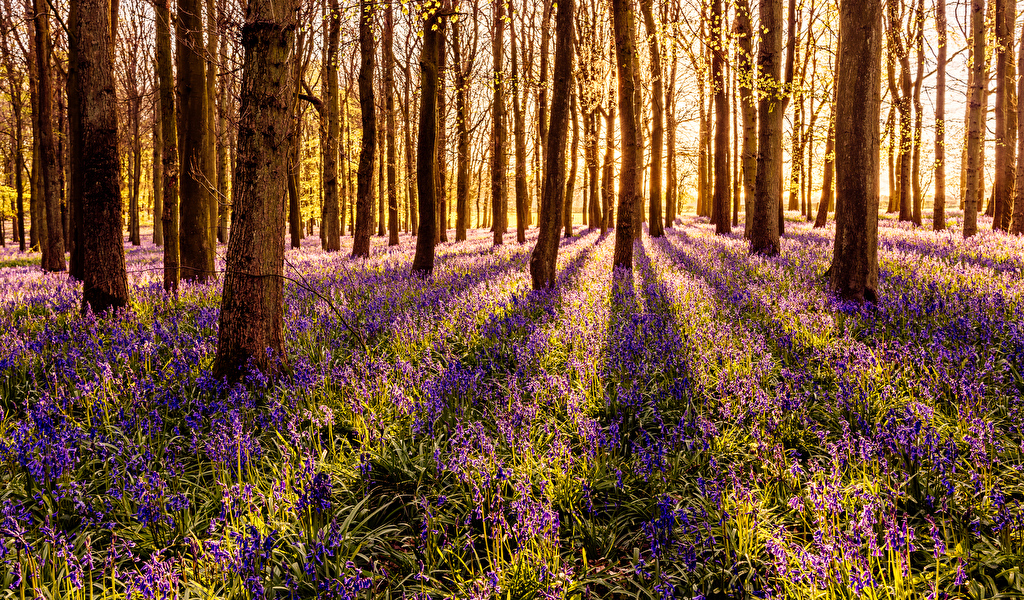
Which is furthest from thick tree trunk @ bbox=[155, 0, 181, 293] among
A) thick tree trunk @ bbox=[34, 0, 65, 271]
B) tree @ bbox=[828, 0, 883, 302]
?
tree @ bbox=[828, 0, 883, 302]

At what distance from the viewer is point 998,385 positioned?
4148 millimetres

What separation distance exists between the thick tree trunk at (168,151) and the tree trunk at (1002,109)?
22643 millimetres

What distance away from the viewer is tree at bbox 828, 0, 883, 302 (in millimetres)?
6855

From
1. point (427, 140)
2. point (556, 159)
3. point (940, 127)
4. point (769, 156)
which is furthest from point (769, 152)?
point (940, 127)

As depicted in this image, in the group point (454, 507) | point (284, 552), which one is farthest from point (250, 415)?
point (454, 507)

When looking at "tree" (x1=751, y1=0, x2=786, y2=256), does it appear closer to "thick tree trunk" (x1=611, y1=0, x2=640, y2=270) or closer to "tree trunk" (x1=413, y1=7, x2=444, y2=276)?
"thick tree trunk" (x1=611, y1=0, x2=640, y2=270)

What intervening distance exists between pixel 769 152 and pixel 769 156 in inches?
4.1

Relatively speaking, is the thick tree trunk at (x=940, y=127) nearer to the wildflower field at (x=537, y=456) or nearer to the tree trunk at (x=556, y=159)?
the wildflower field at (x=537, y=456)

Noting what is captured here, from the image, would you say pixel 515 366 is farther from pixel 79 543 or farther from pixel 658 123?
pixel 658 123

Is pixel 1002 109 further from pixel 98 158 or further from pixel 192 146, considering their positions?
pixel 98 158

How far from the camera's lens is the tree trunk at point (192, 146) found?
971 centimetres

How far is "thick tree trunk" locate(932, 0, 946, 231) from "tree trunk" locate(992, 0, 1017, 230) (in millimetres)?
1467

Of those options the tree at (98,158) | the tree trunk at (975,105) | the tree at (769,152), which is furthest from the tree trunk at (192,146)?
the tree trunk at (975,105)

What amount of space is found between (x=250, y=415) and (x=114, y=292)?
5.08m
